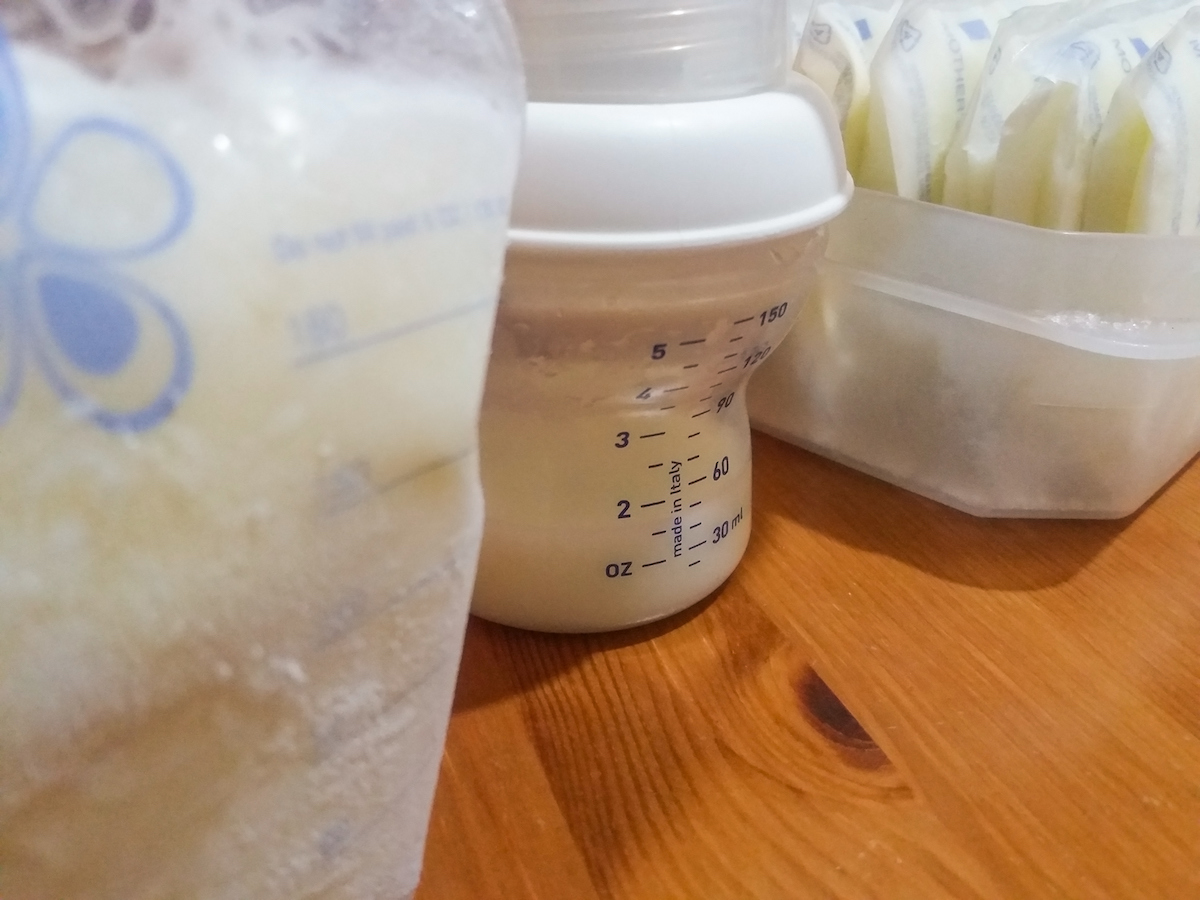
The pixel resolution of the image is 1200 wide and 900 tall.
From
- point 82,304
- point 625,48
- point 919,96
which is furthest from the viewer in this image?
point 919,96

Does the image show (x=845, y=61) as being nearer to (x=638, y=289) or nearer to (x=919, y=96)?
(x=919, y=96)

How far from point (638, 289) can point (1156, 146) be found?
24 centimetres

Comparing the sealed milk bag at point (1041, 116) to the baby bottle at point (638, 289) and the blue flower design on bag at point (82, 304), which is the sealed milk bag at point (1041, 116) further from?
the blue flower design on bag at point (82, 304)

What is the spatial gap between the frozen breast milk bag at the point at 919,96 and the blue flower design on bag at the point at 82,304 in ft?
1.13

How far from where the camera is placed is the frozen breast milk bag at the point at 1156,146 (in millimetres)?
365

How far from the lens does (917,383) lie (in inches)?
17.2

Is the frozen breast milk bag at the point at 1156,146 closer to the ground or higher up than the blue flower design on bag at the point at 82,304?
closer to the ground

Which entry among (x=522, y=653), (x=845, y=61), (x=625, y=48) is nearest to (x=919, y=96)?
(x=845, y=61)

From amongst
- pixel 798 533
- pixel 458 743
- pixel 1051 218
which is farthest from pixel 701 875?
pixel 1051 218

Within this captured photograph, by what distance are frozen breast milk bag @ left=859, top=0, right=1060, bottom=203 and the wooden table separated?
17 cm

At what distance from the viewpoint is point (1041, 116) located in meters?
0.38

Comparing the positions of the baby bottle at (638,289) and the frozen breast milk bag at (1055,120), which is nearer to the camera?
the baby bottle at (638,289)

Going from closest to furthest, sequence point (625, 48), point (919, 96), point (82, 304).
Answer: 1. point (82, 304)
2. point (625, 48)
3. point (919, 96)

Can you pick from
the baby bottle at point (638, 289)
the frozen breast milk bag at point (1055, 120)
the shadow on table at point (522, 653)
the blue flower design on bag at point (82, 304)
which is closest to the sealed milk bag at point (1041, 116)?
the frozen breast milk bag at point (1055, 120)
